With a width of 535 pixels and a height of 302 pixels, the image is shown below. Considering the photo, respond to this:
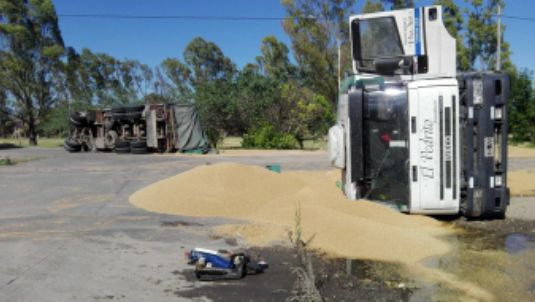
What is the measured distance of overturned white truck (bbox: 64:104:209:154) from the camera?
80.4ft

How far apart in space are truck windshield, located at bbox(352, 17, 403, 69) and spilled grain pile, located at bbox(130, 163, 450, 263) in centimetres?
229

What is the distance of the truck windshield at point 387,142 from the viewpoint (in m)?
6.75

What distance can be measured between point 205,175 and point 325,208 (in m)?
3.91

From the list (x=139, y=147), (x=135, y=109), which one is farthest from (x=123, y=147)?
(x=135, y=109)

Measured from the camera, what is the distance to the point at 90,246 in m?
6.04

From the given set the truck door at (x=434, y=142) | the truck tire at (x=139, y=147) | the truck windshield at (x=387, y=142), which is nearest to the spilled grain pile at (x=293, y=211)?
the truck windshield at (x=387, y=142)

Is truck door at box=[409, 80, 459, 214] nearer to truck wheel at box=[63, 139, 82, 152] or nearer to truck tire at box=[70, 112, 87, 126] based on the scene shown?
truck tire at box=[70, 112, 87, 126]

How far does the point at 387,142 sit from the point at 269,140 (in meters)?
22.1

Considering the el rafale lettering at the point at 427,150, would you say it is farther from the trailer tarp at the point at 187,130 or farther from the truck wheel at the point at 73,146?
the truck wheel at the point at 73,146

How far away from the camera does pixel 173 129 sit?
977 inches

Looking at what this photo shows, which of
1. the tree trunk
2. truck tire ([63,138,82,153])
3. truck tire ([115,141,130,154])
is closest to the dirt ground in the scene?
truck tire ([115,141,130,154])

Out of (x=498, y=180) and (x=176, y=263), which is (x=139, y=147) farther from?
(x=498, y=180)

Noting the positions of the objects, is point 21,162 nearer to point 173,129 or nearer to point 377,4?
point 173,129

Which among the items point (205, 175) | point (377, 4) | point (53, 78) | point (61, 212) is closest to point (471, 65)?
point (377, 4)
